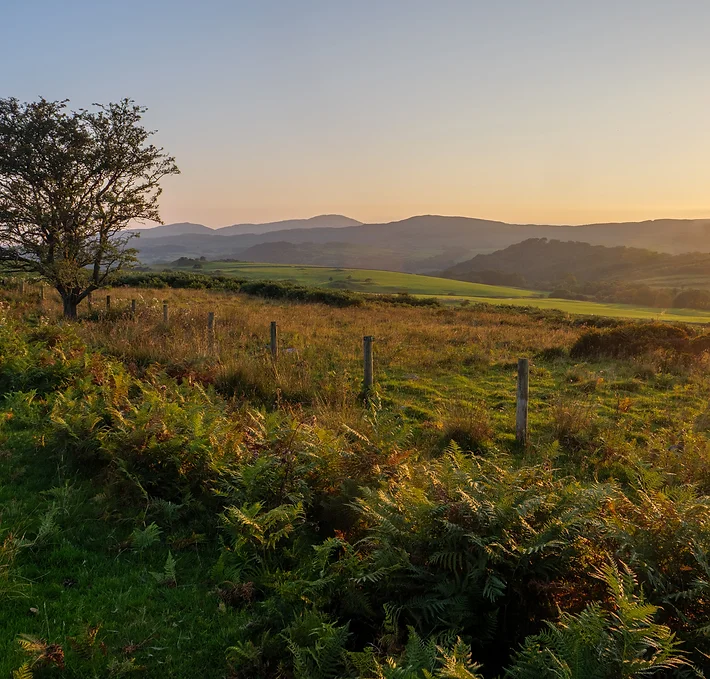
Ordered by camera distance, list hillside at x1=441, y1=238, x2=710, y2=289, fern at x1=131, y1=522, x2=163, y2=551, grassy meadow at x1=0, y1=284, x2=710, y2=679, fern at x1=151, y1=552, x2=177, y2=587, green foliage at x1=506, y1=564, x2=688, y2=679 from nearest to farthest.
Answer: green foliage at x1=506, y1=564, x2=688, y2=679
grassy meadow at x1=0, y1=284, x2=710, y2=679
fern at x1=151, y1=552, x2=177, y2=587
fern at x1=131, y1=522, x2=163, y2=551
hillside at x1=441, y1=238, x2=710, y2=289

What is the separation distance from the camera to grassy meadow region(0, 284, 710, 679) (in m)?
2.83

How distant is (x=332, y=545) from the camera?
3691 millimetres

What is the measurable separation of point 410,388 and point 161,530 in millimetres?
7370

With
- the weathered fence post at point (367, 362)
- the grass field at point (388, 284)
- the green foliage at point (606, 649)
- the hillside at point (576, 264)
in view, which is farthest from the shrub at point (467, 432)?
the hillside at point (576, 264)

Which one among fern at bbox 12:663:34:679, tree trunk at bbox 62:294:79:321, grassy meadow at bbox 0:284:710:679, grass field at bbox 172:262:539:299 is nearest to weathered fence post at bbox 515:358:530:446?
grassy meadow at bbox 0:284:710:679

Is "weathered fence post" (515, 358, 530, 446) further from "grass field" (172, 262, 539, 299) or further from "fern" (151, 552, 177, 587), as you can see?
"grass field" (172, 262, 539, 299)

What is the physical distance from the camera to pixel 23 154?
1653cm

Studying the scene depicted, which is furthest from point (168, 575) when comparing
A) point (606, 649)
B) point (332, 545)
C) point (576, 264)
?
point (576, 264)

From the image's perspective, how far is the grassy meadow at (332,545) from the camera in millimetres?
2830

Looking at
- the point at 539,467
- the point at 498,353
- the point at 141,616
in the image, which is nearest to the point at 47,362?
the point at 141,616

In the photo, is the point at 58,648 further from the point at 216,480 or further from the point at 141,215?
the point at 141,215

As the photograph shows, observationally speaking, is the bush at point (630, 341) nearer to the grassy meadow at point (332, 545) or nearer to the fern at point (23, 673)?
the grassy meadow at point (332, 545)

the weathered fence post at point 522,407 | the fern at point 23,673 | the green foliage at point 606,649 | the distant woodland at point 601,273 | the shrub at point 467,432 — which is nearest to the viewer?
the green foliage at point 606,649

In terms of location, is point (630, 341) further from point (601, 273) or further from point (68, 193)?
point (601, 273)
